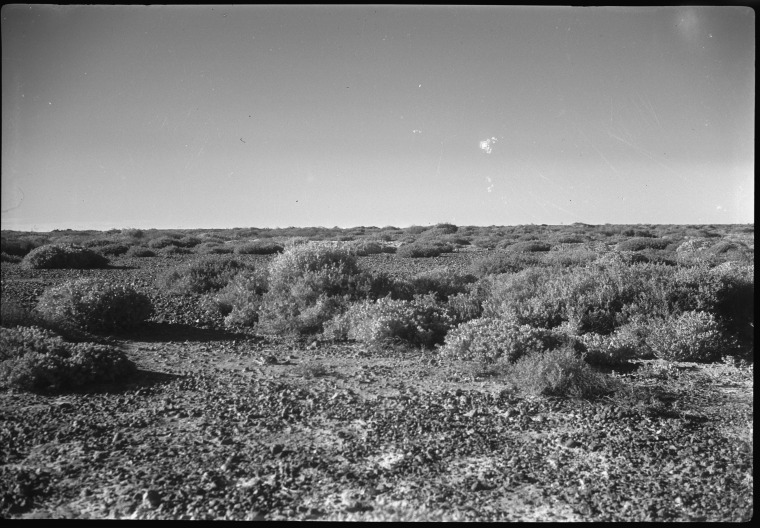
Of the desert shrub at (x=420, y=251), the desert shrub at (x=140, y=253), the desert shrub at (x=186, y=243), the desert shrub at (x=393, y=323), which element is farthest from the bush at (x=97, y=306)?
the desert shrub at (x=186, y=243)

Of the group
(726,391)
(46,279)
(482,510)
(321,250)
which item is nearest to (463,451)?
(482,510)

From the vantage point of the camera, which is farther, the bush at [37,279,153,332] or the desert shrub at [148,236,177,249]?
the desert shrub at [148,236,177,249]

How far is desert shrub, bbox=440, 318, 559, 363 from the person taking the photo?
677 cm

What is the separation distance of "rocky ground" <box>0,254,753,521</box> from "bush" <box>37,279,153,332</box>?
225 cm

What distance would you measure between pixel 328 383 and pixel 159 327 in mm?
4417

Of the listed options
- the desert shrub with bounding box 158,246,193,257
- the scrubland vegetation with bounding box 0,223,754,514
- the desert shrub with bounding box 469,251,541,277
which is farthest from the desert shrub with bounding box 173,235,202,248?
the desert shrub with bounding box 469,251,541,277

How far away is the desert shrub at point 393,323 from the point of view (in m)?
8.00

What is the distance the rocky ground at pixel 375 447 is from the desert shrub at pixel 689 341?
1.05 ft

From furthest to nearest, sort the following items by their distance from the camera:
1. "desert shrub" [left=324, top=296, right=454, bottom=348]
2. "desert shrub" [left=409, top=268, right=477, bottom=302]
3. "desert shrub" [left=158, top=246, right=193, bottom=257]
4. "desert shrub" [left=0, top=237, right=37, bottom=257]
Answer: "desert shrub" [left=158, top=246, right=193, bottom=257] < "desert shrub" [left=0, top=237, right=37, bottom=257] < "desert shrub" [left=409, top=268, right=477, bottom=302] < "desert shrub" [left=324, top=296, right=454, bottom=348]

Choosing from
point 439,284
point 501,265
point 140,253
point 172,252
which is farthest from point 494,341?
point 172,252

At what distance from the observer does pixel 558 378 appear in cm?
575

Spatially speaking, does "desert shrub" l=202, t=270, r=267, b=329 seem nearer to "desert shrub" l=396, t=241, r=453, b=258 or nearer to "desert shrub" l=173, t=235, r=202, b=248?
"desert shrub" l=396, t=241, r=453, b=258

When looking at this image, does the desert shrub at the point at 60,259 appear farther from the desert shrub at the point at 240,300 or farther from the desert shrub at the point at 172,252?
the desert shrub at the point at 240,300

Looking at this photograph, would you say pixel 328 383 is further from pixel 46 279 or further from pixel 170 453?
pixel 46 279
